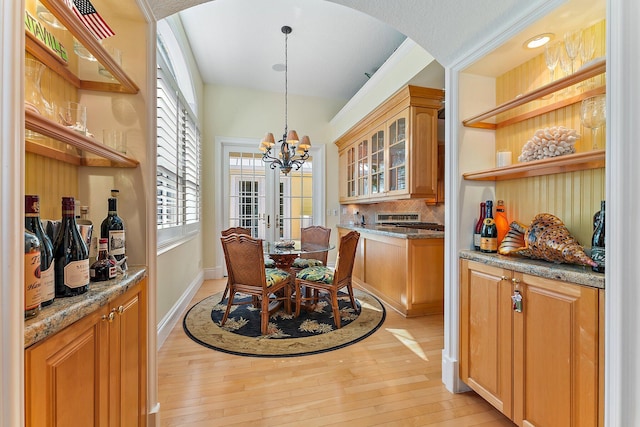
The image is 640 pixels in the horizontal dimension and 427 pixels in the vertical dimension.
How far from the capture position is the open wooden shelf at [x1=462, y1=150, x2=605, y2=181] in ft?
3.70

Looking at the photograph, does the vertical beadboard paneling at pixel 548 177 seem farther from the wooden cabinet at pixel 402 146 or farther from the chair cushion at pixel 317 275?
the chair cushion at pixel 317 275

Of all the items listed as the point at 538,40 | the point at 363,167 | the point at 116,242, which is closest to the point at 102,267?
the point at 116,242

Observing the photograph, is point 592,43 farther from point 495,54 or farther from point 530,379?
point 530,379

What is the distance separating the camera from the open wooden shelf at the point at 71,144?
0.74 meters

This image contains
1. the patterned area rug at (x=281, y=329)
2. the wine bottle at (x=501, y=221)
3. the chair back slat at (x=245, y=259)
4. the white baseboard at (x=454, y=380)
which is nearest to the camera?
the wine bottle at (x=501, y=221)

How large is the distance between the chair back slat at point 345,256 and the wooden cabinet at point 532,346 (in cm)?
118

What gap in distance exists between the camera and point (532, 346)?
1.34m

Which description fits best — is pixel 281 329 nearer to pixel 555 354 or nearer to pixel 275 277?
pixel 275 277

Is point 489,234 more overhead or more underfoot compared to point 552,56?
more underfoot

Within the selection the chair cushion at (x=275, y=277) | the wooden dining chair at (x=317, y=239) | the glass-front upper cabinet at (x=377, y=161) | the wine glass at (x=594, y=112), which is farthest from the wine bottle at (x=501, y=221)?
the wooden dining chair at (x=317, y=239)

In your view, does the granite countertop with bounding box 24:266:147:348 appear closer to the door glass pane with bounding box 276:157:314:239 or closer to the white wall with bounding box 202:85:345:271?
the white wall with bounding box 202:85:345:271

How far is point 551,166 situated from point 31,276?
6.49 ft

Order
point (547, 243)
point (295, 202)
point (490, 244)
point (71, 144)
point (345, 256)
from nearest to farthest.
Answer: point (71, 144), point (547, 243), point (490, 244), point (345, 256), point (295, 202)
